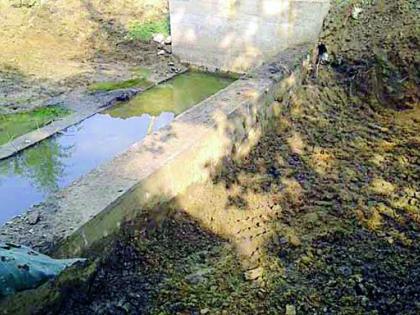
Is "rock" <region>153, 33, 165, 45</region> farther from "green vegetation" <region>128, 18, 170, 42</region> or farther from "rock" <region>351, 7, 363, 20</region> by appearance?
"rock" <region>351, 7, 363, 20</region>

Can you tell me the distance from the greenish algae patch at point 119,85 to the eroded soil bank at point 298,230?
2.40 m

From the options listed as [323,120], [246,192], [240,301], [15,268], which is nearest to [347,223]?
[246,192]

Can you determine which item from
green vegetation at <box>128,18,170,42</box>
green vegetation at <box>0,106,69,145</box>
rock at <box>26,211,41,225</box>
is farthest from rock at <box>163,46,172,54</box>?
rock at <box>26,211,41,225</box>

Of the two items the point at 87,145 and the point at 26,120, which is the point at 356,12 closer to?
the point at 87,145

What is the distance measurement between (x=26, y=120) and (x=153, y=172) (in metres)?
3.07

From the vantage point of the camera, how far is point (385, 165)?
4.50m

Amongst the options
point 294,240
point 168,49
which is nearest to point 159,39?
point 168,49

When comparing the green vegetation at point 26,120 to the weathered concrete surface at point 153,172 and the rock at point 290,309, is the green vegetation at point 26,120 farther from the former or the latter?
the rock at point 290,309

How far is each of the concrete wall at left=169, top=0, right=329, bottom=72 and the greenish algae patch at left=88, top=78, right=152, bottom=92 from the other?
100cm

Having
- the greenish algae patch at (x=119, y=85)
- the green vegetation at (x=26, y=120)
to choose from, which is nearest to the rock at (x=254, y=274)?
the green vegetation at (x=26, y=120)

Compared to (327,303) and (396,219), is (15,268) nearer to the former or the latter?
(327,303)

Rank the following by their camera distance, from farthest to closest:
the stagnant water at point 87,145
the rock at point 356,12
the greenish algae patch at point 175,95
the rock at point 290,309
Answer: the greenish algae patch at point 175,95 < the rock at point 356,12 < the stagnant water at point 87,145 < the rock at point 290,309

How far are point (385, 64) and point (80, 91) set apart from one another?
12.6 feet

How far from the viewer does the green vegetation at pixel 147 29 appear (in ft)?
27.7
